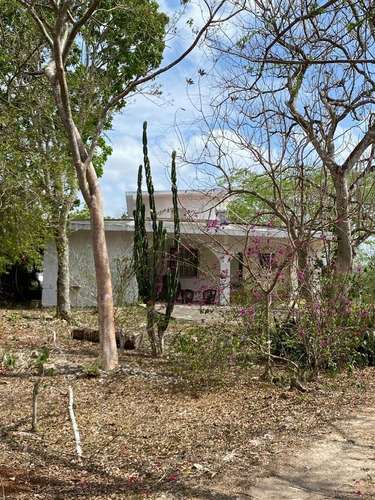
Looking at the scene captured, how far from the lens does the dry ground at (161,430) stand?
14.6 ft

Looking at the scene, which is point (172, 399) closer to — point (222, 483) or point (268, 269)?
point (268, 269)

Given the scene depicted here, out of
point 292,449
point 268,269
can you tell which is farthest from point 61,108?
point 292,449

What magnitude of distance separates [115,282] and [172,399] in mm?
4574

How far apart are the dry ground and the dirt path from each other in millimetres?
24

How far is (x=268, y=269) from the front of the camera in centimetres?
810

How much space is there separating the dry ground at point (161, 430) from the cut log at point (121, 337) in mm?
763

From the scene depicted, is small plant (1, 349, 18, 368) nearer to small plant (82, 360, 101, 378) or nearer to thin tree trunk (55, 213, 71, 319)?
small plant (82, 360, 101, 378)

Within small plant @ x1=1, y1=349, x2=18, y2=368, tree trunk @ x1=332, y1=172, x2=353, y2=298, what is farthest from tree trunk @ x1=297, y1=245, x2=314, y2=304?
small plant @ x1=1, y1=349, x2=18, y2=368

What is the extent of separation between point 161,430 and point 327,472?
1876 mm

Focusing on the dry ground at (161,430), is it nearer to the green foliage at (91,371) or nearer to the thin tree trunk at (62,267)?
the green foliage at (91,371)

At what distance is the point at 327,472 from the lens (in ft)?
14.9

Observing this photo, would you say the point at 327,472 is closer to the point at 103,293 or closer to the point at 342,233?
the point at 103,293

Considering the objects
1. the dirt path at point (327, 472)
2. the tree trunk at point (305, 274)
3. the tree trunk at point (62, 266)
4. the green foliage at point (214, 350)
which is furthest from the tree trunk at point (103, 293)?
the tree trunk at point (62, 266)

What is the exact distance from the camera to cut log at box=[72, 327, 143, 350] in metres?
9.99
